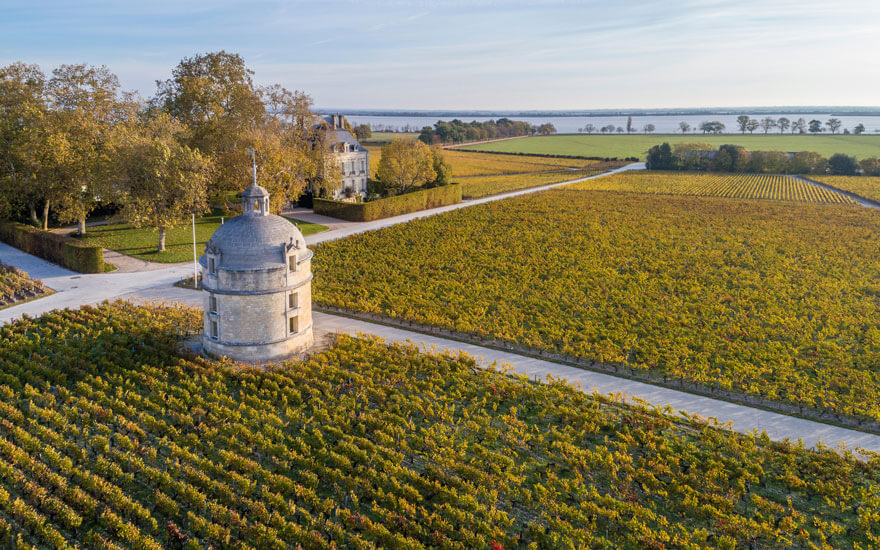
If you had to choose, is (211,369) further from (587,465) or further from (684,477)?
(684,477)

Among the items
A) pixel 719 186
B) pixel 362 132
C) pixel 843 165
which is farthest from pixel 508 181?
pixel 362 132

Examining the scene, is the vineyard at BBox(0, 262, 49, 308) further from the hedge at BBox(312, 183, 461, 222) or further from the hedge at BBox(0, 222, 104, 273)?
the hedge at BBox(312, 183, 461, 222)

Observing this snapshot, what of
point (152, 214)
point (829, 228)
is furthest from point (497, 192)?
point (152, 214)

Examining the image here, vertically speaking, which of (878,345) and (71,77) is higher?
(71,77)

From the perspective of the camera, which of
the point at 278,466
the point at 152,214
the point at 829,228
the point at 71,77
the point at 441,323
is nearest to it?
the point at 278,466

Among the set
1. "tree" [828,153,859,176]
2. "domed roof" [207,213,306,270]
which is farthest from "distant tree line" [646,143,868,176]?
"domed roof" [207,213,306,270]

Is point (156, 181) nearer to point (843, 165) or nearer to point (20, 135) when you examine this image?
point (20, 135)
